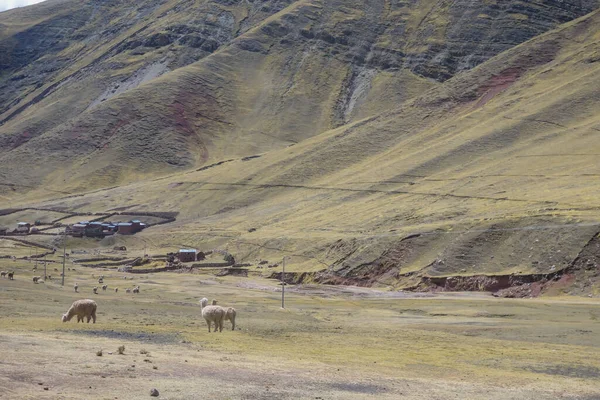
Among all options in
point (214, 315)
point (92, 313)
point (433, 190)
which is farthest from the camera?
point (433, 190)

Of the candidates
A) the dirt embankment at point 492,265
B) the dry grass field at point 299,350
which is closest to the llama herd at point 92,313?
the dry grass field at point 299,350

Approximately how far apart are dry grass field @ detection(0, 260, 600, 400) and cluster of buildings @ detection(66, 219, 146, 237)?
65.7 meters

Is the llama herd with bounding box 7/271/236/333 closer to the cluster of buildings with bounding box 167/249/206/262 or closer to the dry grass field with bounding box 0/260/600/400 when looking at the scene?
the dry grass field with bounding box 0/260/600/400

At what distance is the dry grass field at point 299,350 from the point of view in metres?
22.5

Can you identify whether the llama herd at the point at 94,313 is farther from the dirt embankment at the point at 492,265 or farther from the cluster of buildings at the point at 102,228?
the cluster of buildings at the point at 102,228

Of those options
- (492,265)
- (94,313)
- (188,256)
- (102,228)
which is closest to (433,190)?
(188,256)

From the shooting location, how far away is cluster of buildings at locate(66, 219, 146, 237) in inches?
4970

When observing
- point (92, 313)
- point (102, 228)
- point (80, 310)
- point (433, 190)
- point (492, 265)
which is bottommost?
point (92, 313)

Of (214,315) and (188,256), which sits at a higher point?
(214,315)

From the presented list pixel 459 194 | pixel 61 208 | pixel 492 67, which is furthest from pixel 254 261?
pixel 492 67

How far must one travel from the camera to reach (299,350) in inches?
1319

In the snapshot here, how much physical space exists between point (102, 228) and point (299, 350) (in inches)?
3858

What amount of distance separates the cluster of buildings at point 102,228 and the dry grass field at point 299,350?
65.7 meters

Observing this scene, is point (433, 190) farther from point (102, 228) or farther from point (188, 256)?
point (102, 228)
